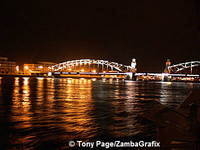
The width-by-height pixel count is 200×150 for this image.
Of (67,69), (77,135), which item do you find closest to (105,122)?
(77,135)

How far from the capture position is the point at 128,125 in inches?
404

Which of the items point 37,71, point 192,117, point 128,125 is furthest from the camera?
point 37,71

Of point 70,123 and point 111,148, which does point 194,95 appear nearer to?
point 70,123

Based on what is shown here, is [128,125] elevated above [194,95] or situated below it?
below

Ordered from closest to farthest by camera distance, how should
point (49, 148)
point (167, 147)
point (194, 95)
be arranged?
point (167, 147), point (49, 148), point (194, 95)

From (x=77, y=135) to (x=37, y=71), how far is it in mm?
144934
